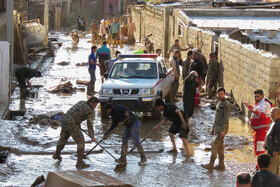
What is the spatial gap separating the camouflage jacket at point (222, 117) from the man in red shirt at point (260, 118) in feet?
1.72

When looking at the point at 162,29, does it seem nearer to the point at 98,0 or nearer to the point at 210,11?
the point at 210,11

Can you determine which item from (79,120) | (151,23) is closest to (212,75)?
(79,120)

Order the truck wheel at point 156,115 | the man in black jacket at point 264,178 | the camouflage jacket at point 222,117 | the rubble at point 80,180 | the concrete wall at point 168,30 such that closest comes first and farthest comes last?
the man in black jacket at point 264,178, the rubble at point 80,180, the camouflage jacket at point 222,117, the truck wheel at point 156,115, the concrete wall at point 168,30

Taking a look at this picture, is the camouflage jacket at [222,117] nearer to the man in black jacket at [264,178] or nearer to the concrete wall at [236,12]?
the man in black jacket at [264,178]

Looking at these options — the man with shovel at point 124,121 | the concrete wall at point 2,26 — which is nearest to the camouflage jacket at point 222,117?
the man with shovel at point 124,121

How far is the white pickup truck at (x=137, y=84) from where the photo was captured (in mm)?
16016

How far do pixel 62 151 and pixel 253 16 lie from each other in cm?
1902

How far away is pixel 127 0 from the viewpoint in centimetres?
7188

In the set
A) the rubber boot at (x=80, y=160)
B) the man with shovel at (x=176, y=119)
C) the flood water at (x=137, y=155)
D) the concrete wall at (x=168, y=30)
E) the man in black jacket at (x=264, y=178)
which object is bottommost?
the flood water at (x=137, y=155)

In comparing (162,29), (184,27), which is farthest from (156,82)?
(162,29)

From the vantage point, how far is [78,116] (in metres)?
12.0

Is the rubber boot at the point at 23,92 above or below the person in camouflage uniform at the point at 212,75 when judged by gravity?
below

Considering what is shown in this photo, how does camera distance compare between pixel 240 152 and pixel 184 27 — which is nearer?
pixel 240 152

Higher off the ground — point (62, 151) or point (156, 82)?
point (156, 82)
